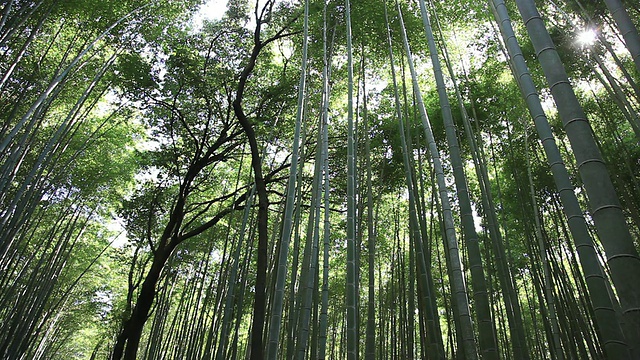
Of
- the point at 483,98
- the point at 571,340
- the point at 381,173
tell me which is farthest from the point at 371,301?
the point at 483,98

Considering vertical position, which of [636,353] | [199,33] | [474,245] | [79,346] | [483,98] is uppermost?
[199,33]

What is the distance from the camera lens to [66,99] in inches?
239

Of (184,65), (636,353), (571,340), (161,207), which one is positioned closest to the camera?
(636,353)

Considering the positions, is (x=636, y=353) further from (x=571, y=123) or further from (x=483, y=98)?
(x=483, y=98)

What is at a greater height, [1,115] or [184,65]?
[184,65]

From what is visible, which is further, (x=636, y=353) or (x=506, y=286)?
(x=506, y=286)

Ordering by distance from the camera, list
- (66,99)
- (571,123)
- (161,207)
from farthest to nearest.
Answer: (161,207), (66,99), (571,123)

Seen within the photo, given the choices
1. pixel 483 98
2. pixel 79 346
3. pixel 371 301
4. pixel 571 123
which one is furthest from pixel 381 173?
pixel 79 346

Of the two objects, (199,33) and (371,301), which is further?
(199,33)

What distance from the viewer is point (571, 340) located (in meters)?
4.85

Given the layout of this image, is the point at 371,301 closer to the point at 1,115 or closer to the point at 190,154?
the point at 190,154

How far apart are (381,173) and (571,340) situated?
3.11 meters

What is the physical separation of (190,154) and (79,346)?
1682cm

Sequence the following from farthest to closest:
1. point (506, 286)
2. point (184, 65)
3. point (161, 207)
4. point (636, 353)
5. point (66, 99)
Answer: point (161, 207) < point (66, 99) < point (184, 65) < point (506, 286) < point (636, 353)
